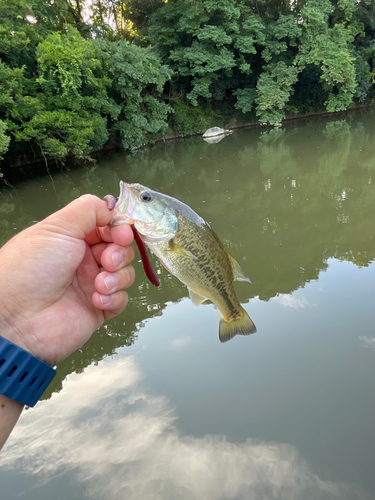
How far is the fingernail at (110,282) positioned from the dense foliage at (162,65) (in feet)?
35.2

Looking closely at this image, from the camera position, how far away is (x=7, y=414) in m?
1.31

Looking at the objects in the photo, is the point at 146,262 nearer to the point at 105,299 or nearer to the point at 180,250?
the point at 180,250

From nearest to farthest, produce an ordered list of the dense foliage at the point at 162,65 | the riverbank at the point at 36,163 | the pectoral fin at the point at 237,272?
the pectoral fin at the point at 237,272 < the dense foliage at the point at 162,65 < the riverbank at the point at 36,163

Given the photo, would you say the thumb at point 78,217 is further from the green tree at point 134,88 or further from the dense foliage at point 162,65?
the green tree at point 134,88

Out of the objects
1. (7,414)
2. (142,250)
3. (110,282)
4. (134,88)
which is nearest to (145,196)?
(142,250)

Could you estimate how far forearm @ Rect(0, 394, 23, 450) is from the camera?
4.24 feet

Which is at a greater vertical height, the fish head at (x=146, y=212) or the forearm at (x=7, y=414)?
the fish head at (x=146, y=212)

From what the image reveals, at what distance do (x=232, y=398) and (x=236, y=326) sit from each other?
1.31 m

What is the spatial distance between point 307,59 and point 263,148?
11938 mm

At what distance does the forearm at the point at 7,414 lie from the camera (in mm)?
1291

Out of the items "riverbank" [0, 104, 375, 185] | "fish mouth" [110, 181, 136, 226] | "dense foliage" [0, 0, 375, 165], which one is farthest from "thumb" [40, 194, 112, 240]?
"riverbank" [0, 104, 375, 185]

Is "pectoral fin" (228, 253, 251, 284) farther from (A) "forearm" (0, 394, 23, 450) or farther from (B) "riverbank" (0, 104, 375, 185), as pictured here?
(B) "riverbank" (0, 104, 375, 185)

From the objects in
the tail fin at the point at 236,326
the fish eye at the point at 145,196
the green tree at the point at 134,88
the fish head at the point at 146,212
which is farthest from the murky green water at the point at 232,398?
the green tree at the point at 134,88

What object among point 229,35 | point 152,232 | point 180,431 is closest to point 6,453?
point 180,431
